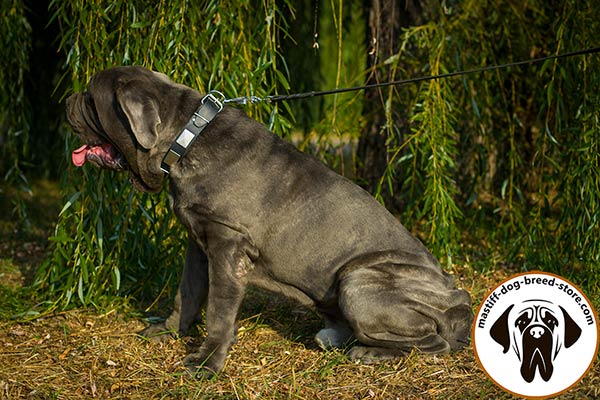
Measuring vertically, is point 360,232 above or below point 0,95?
below

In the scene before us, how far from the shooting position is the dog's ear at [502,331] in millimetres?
3592

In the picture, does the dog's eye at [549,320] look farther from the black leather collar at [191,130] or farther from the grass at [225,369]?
the black leather collar at [191,130]

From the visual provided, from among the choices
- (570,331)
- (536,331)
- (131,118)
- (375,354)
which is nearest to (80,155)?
(131,118)

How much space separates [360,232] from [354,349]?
1.83 ft

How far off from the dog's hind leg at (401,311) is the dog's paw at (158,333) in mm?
991

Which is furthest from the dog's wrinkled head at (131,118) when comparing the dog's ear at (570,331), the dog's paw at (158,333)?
the dog's ear at (570,331)

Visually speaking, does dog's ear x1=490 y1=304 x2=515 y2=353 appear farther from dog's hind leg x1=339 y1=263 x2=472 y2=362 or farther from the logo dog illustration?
dog's hind leg x1=339 y1=263 x2=472 y2=362

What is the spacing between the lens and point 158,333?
4184 mm

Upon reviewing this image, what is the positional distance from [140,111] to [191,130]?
9.7 inches

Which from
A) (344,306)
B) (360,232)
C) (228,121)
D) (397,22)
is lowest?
(344,306)

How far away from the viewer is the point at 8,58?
540cm

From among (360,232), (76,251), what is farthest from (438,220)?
(76,251)

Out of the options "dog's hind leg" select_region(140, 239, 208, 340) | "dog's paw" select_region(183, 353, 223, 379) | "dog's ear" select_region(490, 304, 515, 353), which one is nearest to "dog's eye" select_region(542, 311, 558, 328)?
"dog's ear" select_region(490, 304, 515, 353)

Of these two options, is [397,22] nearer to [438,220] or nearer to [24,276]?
[438,220]
